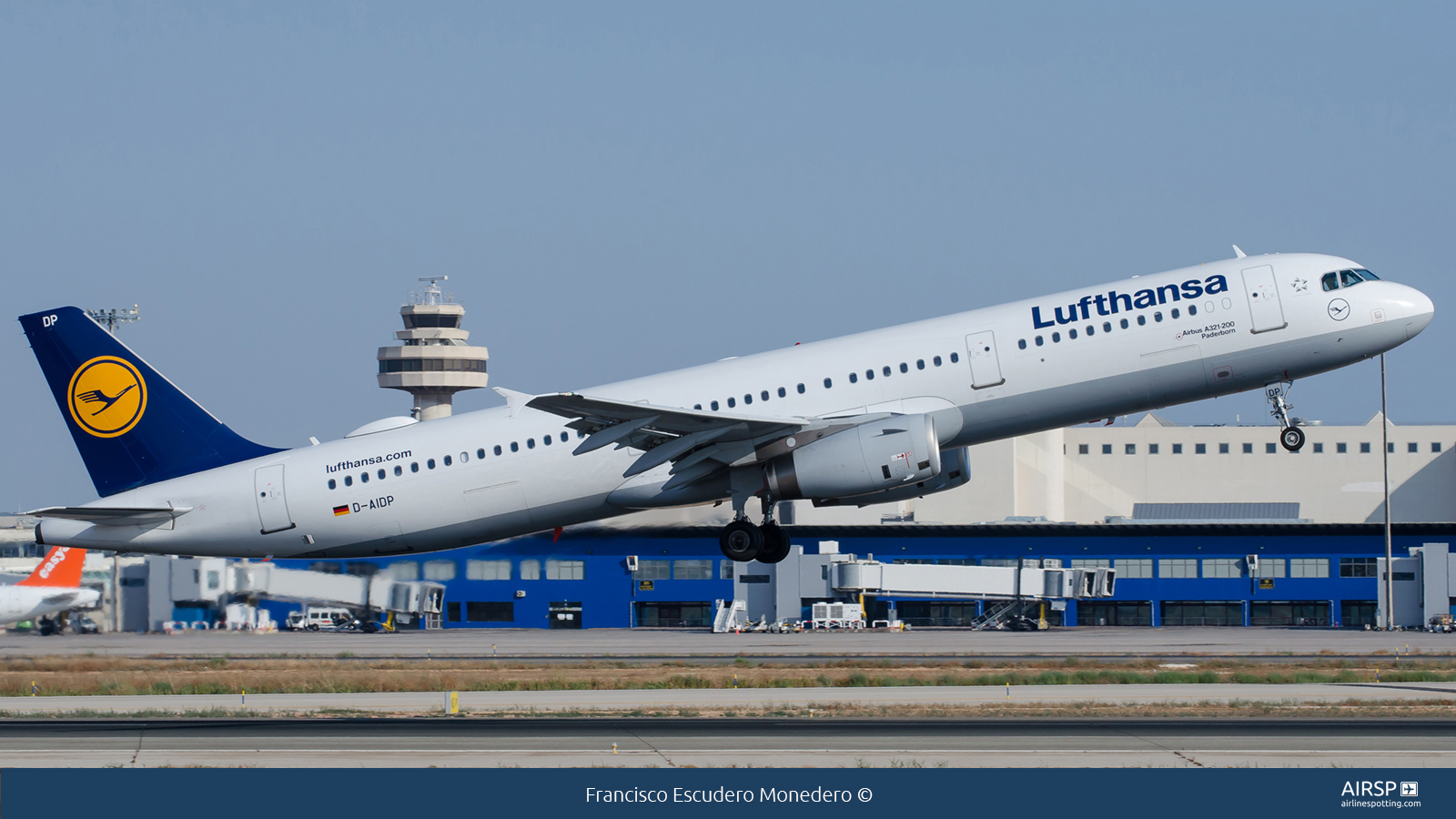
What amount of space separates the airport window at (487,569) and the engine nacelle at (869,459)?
102 ft

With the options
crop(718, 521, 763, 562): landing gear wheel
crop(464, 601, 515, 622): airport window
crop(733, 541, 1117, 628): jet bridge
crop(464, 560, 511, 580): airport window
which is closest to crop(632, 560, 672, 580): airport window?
crop(733, 541, 1117, 628): jet bridge

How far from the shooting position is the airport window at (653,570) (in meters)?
82.2

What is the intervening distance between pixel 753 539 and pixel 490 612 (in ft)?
136

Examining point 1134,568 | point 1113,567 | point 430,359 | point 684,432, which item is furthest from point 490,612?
point 430,359

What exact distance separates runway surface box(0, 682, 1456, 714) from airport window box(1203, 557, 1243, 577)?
49400 millimetres

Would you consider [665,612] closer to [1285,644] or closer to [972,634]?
[972,634]

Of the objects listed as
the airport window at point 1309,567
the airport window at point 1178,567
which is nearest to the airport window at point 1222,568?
the airport window at point 1178,567

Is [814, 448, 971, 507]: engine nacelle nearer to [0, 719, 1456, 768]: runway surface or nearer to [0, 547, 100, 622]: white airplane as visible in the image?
[0, 719, 1456, 768]: runway surface

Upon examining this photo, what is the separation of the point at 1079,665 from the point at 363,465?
81.9ft

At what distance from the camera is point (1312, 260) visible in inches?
1314

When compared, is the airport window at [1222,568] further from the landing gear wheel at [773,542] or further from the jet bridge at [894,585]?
the landing gear wheel at [773,542]

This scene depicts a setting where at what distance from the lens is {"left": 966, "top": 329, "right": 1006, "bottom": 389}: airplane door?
3322 cm
